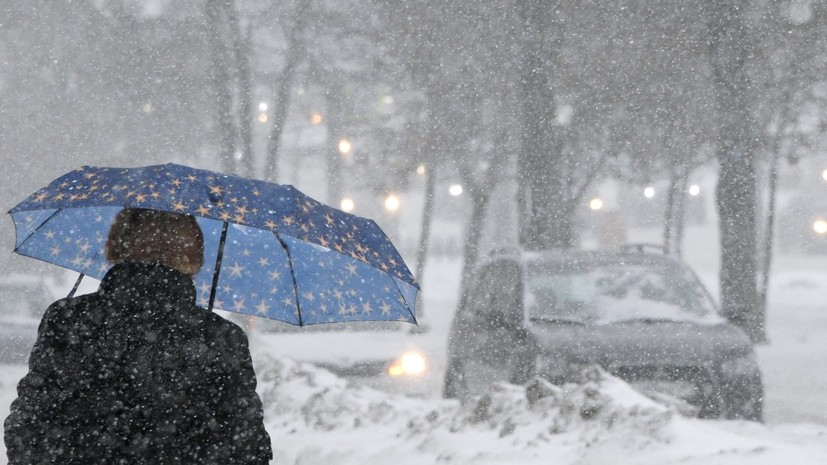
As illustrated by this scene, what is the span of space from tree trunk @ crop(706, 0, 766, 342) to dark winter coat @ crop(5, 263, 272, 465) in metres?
12.9

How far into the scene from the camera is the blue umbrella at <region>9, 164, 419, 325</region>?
10.9ft

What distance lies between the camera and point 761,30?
16.1 m

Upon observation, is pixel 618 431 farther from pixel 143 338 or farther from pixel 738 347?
pixel 143 338

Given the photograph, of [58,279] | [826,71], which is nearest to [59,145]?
[58,279]

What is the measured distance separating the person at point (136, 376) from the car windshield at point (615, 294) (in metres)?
5.72

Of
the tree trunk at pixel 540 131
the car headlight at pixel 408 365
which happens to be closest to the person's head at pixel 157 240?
the car headlight at pixel 408 365

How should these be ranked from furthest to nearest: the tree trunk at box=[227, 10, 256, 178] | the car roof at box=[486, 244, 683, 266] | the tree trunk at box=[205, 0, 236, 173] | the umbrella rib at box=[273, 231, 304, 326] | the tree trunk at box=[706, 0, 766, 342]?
the tree trunk at box=[227, 10, 256, 178]
the tree trunk at box=[205, 0, 236, 173]
the tree trunk at box=[706, 0, 766, 342]
the car roof at box=[486, 244, 683, 266]
the umbrella rib at box=[273, 231, 304, 326]

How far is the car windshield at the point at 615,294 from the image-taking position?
8.52 m

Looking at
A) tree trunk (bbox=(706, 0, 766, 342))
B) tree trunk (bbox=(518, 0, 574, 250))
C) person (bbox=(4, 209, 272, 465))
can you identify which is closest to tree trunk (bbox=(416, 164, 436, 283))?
tree trunk (bbox=(518, 0, 574, 250))

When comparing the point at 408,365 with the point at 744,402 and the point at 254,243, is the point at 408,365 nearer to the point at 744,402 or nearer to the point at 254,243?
the point at 744,402

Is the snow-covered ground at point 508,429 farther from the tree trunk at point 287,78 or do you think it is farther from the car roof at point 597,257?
the tree trunk at point 287,78

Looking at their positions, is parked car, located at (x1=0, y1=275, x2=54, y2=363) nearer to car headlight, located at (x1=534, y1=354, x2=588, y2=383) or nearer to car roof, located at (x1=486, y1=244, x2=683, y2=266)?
car roof, located at (x1=486, y1=244, x2=683, y2=266)

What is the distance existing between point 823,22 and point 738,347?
9.41 meters

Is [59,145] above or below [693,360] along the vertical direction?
above
